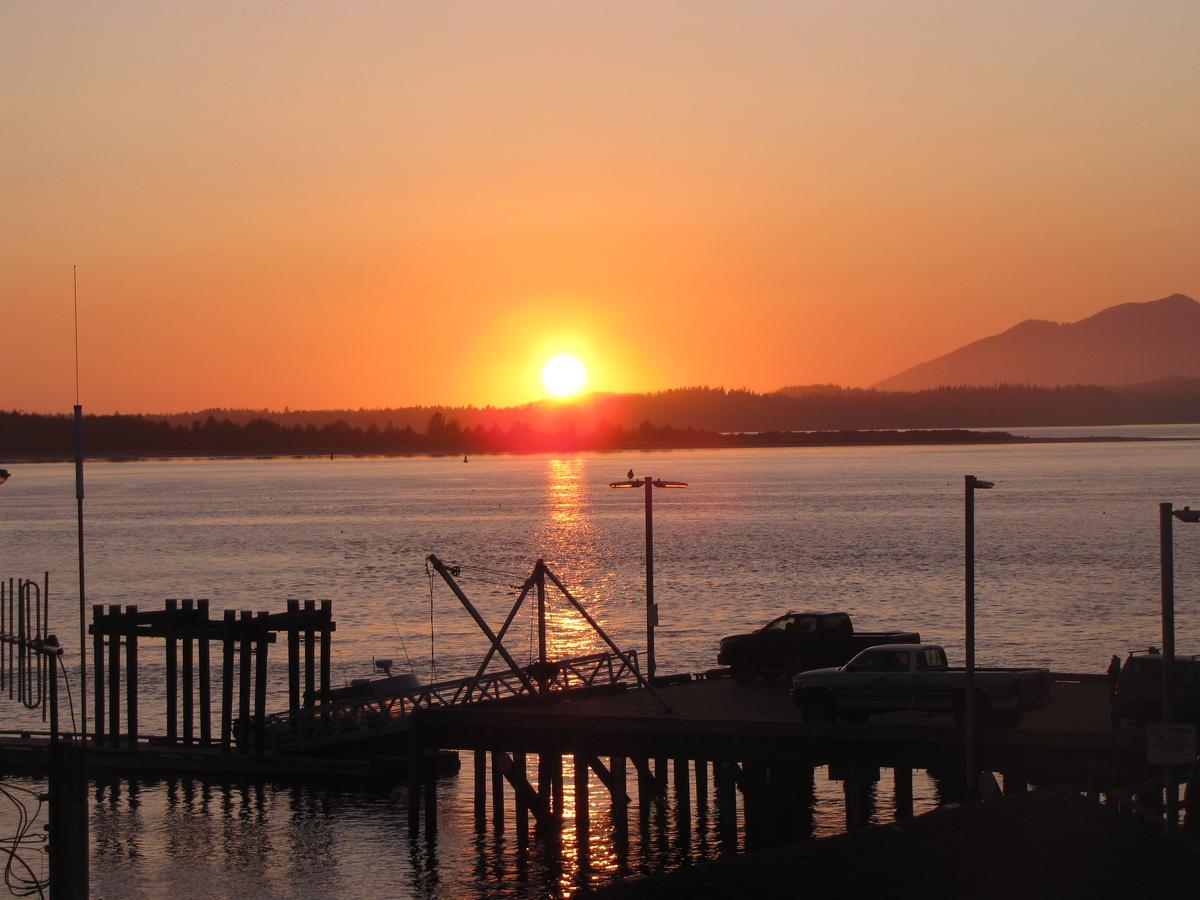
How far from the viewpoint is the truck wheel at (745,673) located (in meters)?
41.5

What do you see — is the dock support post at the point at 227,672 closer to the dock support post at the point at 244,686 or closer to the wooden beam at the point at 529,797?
the dock support post at the point at 244,686

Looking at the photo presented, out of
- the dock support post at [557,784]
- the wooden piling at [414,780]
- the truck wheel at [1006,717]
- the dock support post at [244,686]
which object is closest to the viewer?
the truck wheel at [1006,717]

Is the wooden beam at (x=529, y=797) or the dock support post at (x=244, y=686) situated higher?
the dock support post at (x=244, y=686)

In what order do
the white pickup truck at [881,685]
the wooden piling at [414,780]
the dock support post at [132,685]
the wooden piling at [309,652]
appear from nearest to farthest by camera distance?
the white pickup truck at [881,685] < the wooden piling at [414,780] < the wooden piling at [309,652] < the dock support post at [132,685]

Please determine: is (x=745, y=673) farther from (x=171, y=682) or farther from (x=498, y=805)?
(x=171, y=682)

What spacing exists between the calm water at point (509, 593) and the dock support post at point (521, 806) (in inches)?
29.3

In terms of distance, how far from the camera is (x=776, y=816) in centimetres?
3600

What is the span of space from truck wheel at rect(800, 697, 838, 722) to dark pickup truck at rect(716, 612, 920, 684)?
6.36 metres

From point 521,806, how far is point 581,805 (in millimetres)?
1520

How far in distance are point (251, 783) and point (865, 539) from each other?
102m

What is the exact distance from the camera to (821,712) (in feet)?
114

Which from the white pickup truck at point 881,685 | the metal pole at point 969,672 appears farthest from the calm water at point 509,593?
the metal pole at point 969,672

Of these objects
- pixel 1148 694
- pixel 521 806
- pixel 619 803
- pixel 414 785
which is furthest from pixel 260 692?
pixel 1148 694

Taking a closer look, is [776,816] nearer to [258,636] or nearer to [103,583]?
[258,636]
